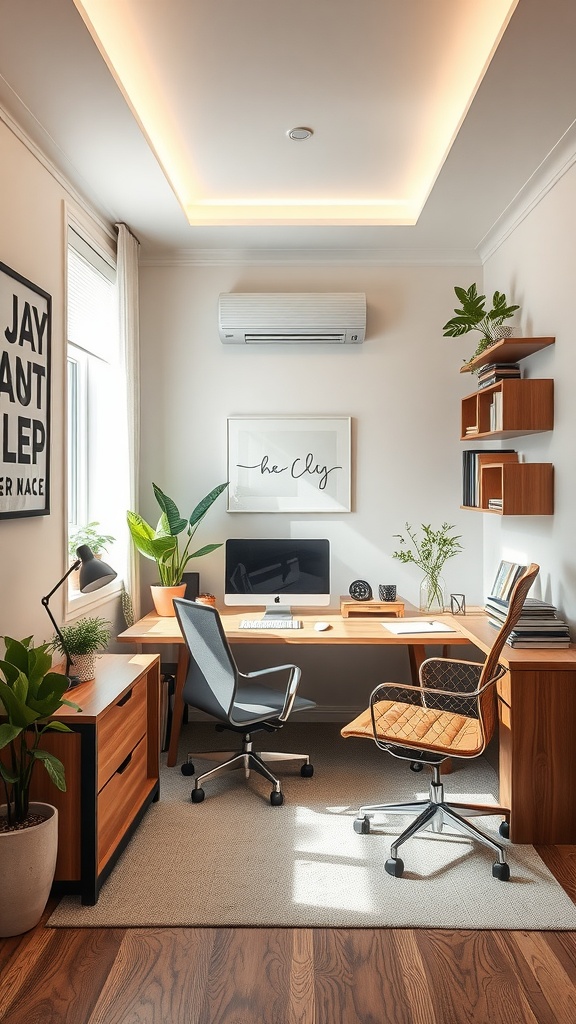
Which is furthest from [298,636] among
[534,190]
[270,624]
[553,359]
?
[534,190]

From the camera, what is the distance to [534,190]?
10.9 feet

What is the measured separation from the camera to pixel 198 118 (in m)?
2.97

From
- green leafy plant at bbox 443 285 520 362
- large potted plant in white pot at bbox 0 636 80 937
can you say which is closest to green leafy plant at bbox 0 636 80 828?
large potted plant in white pot at bbox 0 636 80 937

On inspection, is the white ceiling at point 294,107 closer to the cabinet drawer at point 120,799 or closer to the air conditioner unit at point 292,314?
the air conditioner unit at point 292,314

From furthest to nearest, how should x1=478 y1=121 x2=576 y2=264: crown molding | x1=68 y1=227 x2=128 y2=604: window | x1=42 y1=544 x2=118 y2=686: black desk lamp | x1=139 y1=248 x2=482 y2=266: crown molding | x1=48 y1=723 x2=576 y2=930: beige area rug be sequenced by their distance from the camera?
x1=139 y1=248 x2=482 y2=266: crown molding
x1=68 y1=227 x2=128 y2=604: window
x1=478 y1=121 x2=576 y2=264: crown molding
x1=42 y1=544 x2=118 y2=686: black desk lamp
x1=48 y1=723 x2=576 y2=930: beige area rug

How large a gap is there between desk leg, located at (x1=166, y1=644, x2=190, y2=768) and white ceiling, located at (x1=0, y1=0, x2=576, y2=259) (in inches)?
87.3

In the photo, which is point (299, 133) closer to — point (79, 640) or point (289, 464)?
point (289, 464)

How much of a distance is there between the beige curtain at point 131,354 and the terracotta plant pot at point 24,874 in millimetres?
1808

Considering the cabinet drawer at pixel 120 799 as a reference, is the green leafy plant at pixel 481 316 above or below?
above

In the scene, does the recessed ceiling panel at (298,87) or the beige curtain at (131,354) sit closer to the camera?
the recessed ceiling panel at (298,87)

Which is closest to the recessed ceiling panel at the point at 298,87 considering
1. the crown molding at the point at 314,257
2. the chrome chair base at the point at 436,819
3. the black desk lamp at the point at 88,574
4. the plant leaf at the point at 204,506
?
the crown molding at the point at 314,257

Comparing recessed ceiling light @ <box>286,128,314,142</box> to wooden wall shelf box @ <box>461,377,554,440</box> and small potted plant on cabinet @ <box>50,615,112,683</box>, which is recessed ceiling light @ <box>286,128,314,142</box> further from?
small potted plant on cabinet @ <box>50,615,112,683</box>

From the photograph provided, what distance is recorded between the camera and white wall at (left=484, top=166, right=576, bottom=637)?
3.04 m

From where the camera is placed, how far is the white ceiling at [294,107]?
2.31 m
